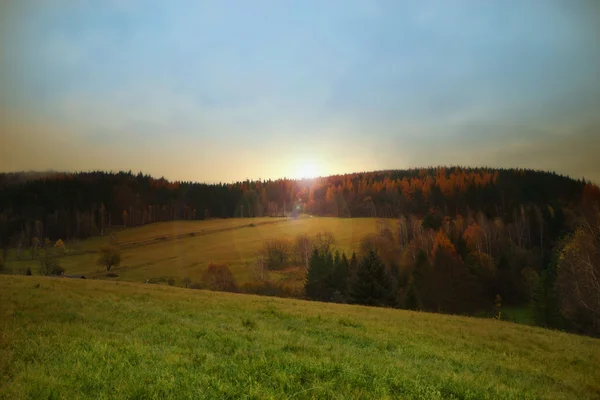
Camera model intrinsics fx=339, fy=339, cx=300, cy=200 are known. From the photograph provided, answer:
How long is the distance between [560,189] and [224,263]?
124 m

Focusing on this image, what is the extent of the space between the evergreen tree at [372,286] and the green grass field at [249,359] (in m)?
33.1

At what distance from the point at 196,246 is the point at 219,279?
30377mm

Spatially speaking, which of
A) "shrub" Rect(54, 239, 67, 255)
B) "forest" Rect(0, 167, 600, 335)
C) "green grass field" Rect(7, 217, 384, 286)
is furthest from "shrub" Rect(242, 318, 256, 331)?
"shrub" Rect(54, 239, 67, 255)

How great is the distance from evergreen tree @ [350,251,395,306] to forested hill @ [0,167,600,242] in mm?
63679

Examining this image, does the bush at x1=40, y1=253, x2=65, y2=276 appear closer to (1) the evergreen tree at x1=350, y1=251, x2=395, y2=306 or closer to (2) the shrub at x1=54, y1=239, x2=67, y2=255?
(2) the shrub at x1=54, y1=239, x2=67, y2=255

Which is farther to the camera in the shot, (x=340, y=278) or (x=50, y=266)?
(x=50, y=266)

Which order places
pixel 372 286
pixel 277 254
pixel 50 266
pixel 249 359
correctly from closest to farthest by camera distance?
pixel 249 359
pixel 372 286
pixel 50 266
pixel 277 254

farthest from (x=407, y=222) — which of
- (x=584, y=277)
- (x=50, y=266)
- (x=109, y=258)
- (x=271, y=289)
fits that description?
(x=50, y=266)

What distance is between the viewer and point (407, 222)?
369 feet

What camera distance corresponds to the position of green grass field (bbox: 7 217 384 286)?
84562 mm

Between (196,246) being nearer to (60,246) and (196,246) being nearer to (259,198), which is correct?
(60,246)

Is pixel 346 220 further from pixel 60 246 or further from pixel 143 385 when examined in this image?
pixel 143 385

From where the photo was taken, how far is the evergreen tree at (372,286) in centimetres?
5081

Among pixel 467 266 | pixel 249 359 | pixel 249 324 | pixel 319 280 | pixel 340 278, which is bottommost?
pixel 319 280
